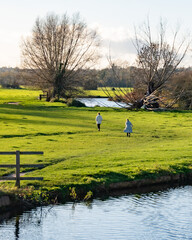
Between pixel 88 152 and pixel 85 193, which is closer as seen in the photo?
pixel 85 193

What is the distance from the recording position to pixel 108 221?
55.6ft

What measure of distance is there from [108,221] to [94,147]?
47.6 feet

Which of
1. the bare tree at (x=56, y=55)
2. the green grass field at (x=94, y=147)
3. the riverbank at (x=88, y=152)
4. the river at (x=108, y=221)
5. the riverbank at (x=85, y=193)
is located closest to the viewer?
the river at (x=108, y=221)

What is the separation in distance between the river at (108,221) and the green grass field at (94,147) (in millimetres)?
1807

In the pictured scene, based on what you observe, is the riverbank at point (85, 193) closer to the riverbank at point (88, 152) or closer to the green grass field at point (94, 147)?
the riverbank at point (88, 152)

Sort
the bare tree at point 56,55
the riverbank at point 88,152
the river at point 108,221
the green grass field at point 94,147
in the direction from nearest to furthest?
1. the river at point 108,221
2. the riverbank at point 88,152
3. the green grass field at point 94,147
4. the bare tree at point 56,55

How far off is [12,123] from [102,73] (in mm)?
45815

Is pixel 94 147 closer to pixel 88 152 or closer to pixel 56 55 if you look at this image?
pixel 88 152

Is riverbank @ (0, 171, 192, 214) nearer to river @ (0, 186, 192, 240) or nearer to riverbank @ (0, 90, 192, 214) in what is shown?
riverbank @ (0, 90, 192, 214)

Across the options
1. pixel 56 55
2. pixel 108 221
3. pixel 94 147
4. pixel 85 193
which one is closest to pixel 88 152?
A: pixel 94 147

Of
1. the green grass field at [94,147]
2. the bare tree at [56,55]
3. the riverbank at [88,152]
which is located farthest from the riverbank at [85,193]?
the bare tree at [56,55]

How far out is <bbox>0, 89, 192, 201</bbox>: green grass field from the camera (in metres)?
22.0

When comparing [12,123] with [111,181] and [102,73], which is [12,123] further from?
[102,73]

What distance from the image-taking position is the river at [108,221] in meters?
15.5
